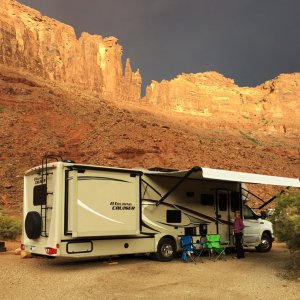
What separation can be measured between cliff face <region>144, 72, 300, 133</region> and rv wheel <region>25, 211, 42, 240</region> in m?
81.4

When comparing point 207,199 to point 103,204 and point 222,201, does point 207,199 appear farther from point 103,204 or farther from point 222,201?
point 103,204

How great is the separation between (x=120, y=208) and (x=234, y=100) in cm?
9507

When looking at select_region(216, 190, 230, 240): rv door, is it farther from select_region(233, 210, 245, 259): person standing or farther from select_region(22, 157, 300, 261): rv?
select_region(233, 210, 245, 259): person standing

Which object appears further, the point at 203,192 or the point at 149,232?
the point at 203,192

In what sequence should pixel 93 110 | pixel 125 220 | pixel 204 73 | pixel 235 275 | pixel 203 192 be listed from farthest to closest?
pixel 204 73, pixel 93 110, pixel 203 192, pixel 125 220, pixel 235 275

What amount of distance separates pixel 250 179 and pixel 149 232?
128 inches

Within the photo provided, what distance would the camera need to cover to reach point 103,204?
11.5 m

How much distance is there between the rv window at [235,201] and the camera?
15292 millimetres

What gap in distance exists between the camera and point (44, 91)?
49.1 m

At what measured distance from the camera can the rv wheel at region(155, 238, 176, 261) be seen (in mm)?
13039

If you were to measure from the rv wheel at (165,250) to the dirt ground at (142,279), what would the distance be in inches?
8.9

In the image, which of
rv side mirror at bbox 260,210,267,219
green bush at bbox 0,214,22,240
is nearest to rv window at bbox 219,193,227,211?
rv side mirror at bbox 260,210,267,219

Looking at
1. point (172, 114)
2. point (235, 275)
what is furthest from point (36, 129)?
point (172, 114)

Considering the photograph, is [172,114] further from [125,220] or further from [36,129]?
[125,220]
